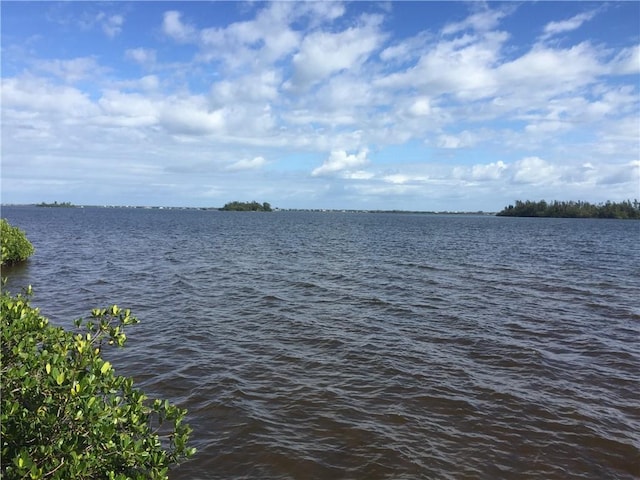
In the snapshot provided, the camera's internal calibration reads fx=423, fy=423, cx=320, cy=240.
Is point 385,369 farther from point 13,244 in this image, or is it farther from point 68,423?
point 13,244

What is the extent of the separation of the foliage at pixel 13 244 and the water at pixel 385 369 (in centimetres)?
468

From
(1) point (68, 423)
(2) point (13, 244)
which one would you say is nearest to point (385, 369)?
(1) point (68, 423)

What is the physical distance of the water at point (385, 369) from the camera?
8.65 meters

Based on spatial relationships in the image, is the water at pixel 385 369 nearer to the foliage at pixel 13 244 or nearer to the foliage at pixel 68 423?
the foliage at pixel 68 423

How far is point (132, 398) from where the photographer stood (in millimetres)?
5133

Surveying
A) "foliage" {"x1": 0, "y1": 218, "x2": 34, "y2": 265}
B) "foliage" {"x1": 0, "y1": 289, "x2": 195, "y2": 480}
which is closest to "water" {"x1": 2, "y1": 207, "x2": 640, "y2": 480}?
"foliage" {"x1": 0, "y1": 289, "x2": 195, "y2": 480}

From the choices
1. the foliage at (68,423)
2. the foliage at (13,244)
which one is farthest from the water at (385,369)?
the foliage at (13,244)

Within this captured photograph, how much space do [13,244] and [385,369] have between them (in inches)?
1155

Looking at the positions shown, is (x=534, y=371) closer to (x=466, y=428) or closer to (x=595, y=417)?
(x=595, y=417)

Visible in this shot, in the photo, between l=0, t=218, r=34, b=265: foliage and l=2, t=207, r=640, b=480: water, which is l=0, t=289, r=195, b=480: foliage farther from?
l=0, t=218, r=34, b=265: foliage

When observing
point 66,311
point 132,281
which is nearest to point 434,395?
point 66,311

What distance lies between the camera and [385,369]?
13.0m

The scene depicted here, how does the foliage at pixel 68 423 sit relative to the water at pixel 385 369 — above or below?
above

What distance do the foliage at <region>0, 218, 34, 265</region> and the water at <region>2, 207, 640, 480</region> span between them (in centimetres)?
468
